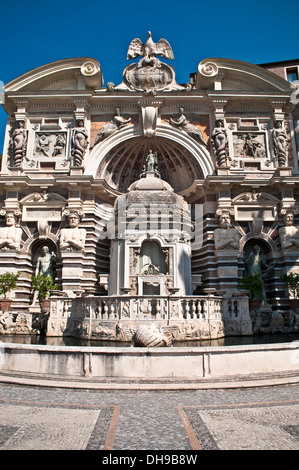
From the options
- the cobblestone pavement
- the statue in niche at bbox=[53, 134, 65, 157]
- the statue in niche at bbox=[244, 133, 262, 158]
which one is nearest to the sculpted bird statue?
the statue in niche at bbox=[53, 134, 65, 157]

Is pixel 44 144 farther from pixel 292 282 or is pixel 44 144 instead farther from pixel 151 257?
pixel 292 282

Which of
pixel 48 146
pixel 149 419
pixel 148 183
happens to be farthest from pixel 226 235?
pixel 149 419

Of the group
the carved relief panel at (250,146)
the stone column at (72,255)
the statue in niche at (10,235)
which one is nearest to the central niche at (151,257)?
the stone column at (72,255)

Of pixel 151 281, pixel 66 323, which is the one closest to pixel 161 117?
pixel 151 281

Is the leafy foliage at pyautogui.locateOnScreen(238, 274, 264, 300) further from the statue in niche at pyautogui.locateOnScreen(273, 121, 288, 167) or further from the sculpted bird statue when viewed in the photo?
the sculpted bird statue

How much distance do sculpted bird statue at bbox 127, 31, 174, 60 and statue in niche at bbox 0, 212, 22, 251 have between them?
12903mm

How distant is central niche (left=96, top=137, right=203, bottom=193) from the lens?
20.2 m

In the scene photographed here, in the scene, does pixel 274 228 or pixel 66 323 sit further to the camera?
pixel 274 228

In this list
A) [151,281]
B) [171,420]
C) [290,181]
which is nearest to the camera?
[171,420]

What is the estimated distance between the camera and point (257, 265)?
57.2 ft

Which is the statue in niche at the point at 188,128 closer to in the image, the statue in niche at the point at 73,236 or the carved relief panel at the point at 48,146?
the carved relief panel at the point at 48,146

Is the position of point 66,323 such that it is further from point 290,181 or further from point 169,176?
point 290,181

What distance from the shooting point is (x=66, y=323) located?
12.7m

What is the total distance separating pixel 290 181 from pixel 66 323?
1399 centimetres
